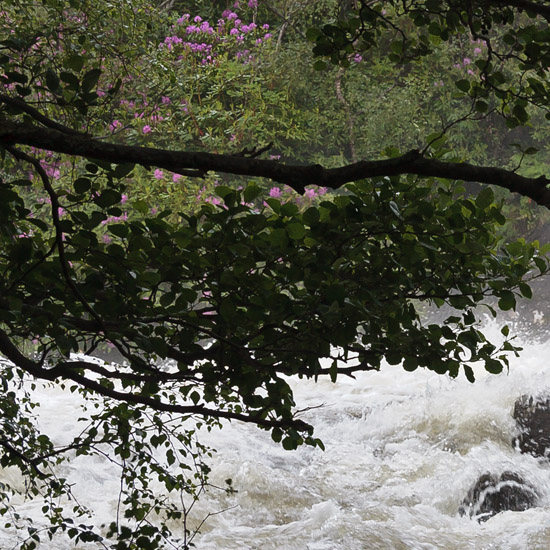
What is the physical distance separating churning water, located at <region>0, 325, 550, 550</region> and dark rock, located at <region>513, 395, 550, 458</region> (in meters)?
0.09

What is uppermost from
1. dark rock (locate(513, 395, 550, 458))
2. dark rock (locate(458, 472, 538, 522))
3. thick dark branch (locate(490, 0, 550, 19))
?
dark rock (locate(513, 395, 550, 458))

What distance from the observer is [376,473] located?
636cm

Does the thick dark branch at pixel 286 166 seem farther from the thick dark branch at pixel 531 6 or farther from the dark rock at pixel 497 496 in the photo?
the dark rock at pixel 497 496

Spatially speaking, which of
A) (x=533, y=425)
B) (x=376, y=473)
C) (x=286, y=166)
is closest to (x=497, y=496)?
(x=376, y=473)

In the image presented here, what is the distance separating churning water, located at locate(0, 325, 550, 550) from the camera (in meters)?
5.19

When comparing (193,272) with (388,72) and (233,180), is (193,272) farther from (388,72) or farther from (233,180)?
(388,72)

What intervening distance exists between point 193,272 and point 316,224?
1.00 ft

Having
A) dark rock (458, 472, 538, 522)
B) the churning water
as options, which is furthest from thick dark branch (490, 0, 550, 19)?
dark rock (458, 472, 538, 522)

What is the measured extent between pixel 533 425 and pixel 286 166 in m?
5.86

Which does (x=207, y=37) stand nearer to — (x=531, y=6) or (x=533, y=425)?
(x=533, y=425)

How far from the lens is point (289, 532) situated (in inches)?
207

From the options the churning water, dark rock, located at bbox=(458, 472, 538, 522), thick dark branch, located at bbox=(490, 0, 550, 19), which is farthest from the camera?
dark rock, located at bbox=(458, 472, 538, 522)

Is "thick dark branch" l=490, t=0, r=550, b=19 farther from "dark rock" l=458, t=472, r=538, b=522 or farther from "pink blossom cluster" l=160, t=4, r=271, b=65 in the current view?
"pink blossom cluster" l=160, t=4, r=271, b=65

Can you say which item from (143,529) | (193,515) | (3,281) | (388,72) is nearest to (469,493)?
(193,515)
